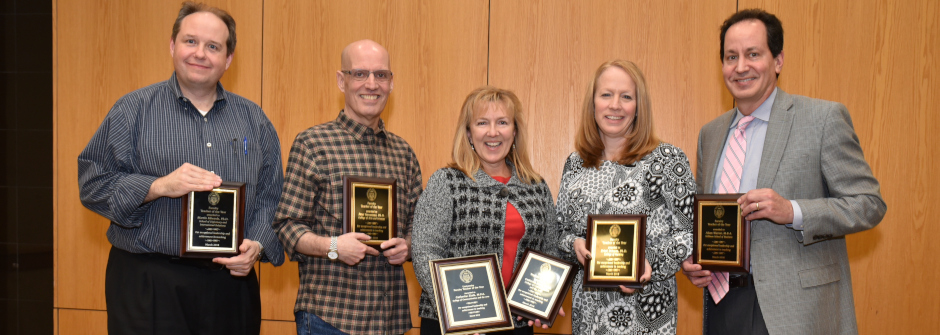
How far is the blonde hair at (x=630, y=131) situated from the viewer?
2.33 m

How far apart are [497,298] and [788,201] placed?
1.19 meters

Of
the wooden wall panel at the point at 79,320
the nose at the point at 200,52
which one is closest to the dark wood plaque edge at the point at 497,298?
the nose at the point at 200,52

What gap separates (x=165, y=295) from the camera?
219 centimetres

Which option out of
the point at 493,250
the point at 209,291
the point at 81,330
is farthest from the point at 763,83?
the point at 81,330

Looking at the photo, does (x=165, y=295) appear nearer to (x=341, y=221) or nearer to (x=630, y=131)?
(x=341, y=221)

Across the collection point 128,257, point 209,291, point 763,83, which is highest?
point 763,83

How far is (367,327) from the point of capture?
2422mm

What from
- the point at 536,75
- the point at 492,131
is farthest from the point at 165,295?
the point at 536,75

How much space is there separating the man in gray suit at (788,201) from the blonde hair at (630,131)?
0.40 m

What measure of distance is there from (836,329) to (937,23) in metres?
3.15

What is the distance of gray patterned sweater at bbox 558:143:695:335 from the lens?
2.20 meters

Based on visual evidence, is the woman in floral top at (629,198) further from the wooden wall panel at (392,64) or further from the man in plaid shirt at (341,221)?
the wooden wall panel at (392,64)

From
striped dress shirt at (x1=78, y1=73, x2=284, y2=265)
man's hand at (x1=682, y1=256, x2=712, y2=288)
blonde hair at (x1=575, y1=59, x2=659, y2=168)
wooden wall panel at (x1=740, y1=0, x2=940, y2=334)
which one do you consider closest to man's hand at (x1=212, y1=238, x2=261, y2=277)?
striped dress shirt at (x1=78, y1=73, x2=284, y2=265)
